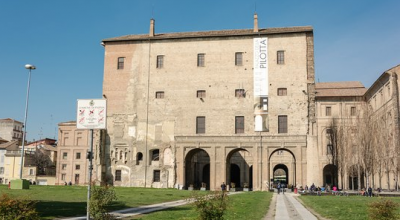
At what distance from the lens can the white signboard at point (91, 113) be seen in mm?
10281

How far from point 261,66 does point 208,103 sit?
277 inches

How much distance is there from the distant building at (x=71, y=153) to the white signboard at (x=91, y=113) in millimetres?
67754

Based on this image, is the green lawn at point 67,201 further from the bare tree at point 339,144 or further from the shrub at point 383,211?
the bare tree at point 339,144

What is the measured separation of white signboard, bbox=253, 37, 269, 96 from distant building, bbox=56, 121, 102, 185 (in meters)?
41.9

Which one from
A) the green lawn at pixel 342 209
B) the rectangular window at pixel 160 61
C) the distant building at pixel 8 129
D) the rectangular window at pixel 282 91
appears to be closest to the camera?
the green lawn at pixel 342 209

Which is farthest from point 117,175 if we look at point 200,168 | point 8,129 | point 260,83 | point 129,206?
point 8,129

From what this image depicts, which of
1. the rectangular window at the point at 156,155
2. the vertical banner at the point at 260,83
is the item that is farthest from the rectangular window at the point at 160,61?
the vertical banner at the point at 260,83

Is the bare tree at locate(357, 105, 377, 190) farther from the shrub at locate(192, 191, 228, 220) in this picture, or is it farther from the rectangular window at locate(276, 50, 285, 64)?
the shrub at locate(192, 191, 228, 220)

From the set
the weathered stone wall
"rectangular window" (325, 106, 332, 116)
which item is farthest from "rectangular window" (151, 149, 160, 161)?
"rectangular window" (325, 106, 332, 116)

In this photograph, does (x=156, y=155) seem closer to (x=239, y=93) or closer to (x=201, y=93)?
(x=201, y=93)

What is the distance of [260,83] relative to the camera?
147ft

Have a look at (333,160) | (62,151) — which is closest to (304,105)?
(333,160)

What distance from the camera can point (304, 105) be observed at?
43844mm

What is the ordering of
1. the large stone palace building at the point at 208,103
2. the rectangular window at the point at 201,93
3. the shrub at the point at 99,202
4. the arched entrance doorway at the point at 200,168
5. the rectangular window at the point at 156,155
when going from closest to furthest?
1. the shrub at the point at 99,202
2. the large stone palace building at the point at 208,103
3. the rectangular window at the point at 201,93
4. the rectangular window at the point at 156,155
5. the arched entrance doorway at the point at 200,168
